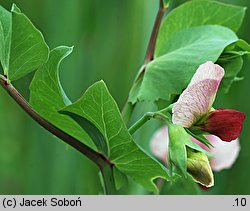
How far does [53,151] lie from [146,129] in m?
0.20

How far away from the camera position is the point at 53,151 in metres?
1.10

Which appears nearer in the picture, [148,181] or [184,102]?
[184,102]

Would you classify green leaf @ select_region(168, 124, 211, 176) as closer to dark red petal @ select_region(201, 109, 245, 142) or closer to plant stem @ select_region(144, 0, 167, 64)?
dark red petal @ select_region(201, 109, 245, 142)

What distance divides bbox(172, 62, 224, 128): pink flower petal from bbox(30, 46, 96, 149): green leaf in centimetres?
12

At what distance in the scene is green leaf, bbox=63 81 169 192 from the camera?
48 cm

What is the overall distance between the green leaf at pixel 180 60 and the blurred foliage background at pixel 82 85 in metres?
0.43

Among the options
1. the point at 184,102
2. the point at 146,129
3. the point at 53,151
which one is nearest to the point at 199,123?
the point at 184,102

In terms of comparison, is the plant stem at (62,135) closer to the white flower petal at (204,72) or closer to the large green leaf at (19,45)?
the large green leaf at (19,45)

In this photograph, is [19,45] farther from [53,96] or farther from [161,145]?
[161,145]

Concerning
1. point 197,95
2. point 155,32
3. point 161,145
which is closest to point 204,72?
point 197,95

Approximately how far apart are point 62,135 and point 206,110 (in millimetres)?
140

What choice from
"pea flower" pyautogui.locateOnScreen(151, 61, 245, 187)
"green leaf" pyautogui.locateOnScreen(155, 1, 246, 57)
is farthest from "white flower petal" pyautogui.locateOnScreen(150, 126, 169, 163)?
"pea flower" pyautogui.locateOnScreen(151, 61, 245, 187)

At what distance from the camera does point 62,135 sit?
1.73ft
